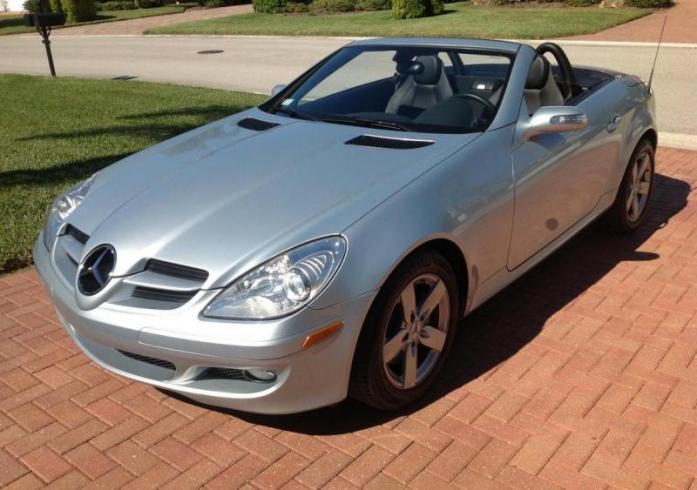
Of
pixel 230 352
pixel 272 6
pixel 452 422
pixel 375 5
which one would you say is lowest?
pixel 452 422

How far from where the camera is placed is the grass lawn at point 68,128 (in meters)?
5.84

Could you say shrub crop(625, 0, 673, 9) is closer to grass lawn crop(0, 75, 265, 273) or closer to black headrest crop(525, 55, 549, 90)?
grass lawn crop(0, 75, 265, 273)

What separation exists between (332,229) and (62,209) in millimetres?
1561

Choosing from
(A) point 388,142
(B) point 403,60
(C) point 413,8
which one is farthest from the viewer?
(C) point 413,8

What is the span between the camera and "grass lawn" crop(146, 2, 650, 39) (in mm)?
18125

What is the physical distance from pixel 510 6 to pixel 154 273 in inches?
886

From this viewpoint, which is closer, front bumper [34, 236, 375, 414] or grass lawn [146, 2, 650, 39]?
front bumper [34, 236, 375, 414]

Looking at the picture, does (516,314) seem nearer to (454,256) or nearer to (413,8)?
(454,256)

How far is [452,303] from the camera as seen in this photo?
339 cm

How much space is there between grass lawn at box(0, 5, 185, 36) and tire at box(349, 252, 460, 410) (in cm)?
3023

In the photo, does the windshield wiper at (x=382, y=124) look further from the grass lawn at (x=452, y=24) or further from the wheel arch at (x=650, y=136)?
the grass lawn at (x=452, y=24)

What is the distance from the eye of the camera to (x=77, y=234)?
3.34 meters

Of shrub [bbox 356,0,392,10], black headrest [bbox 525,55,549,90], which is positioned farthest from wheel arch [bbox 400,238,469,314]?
shrub [bbox 356,0,392,10]

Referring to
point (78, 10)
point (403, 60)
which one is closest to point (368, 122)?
point (403, 60)
